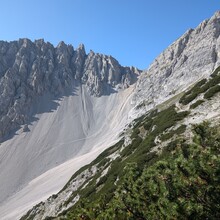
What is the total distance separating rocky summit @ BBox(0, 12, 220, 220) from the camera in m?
13.8

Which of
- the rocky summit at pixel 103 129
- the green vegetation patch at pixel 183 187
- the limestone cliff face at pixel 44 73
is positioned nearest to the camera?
the green vegetation patch at pixel 183 187

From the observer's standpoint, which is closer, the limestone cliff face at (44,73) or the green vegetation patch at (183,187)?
the green vegetation patch at (183,187)

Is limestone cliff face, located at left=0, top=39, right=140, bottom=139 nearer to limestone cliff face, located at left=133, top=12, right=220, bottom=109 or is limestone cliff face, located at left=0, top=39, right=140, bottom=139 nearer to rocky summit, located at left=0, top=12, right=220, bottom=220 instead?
rocky summit, located at left=0, top=12, right=220, bottom=220

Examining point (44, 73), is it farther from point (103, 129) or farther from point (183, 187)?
point (183, 187)

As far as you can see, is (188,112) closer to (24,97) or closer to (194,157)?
(194,157)

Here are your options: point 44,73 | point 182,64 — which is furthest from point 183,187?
point 44,73

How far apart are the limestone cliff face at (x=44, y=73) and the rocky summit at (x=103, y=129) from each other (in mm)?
457

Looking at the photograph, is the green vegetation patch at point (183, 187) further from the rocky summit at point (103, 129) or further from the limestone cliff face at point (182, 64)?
the limestone cliff face at point (182, 64)

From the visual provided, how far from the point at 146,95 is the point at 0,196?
54.5 m

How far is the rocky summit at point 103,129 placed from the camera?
45.3 ft

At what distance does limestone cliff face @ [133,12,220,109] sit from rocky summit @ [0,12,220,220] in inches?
16.8

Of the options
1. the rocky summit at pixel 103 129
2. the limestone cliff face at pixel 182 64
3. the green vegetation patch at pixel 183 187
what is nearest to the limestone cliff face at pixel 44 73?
the rocky summit at pixel 103 129

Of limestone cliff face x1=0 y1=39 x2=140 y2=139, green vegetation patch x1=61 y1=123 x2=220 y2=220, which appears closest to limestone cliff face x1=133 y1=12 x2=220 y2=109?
limestone cliff face x1=0 y1=39 x2=140 y2=139

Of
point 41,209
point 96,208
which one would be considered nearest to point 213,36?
point 41,209
